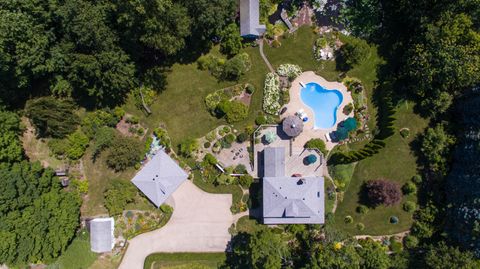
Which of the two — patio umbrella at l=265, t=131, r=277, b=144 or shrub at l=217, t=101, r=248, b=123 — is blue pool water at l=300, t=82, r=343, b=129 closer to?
patio umbrella at l=265, t=131, r=277, b=144

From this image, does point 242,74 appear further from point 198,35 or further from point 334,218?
point 334,218

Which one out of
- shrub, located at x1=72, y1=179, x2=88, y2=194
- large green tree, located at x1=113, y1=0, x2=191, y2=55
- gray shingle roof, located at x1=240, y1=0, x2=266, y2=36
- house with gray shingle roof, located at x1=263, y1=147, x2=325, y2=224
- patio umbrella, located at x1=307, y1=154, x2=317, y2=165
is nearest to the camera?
large green tree, located at x1=113, y1=0, x2=191, y2=55

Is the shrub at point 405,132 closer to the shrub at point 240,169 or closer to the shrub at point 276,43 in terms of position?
the shrub at point 276,43

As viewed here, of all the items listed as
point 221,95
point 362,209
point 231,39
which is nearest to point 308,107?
point 221,95

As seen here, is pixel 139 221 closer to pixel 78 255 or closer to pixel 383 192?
pixel 78 255

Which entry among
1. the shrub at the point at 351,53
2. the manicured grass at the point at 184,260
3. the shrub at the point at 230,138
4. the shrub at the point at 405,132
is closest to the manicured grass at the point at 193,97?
the shrub at the point at 230,138

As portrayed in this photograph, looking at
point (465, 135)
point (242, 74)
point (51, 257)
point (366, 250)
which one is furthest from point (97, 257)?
point (465, 135)

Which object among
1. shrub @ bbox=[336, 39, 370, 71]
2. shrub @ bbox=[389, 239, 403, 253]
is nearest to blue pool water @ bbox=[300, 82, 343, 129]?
shrub @ bbox=[336, 39, 370, 71]
